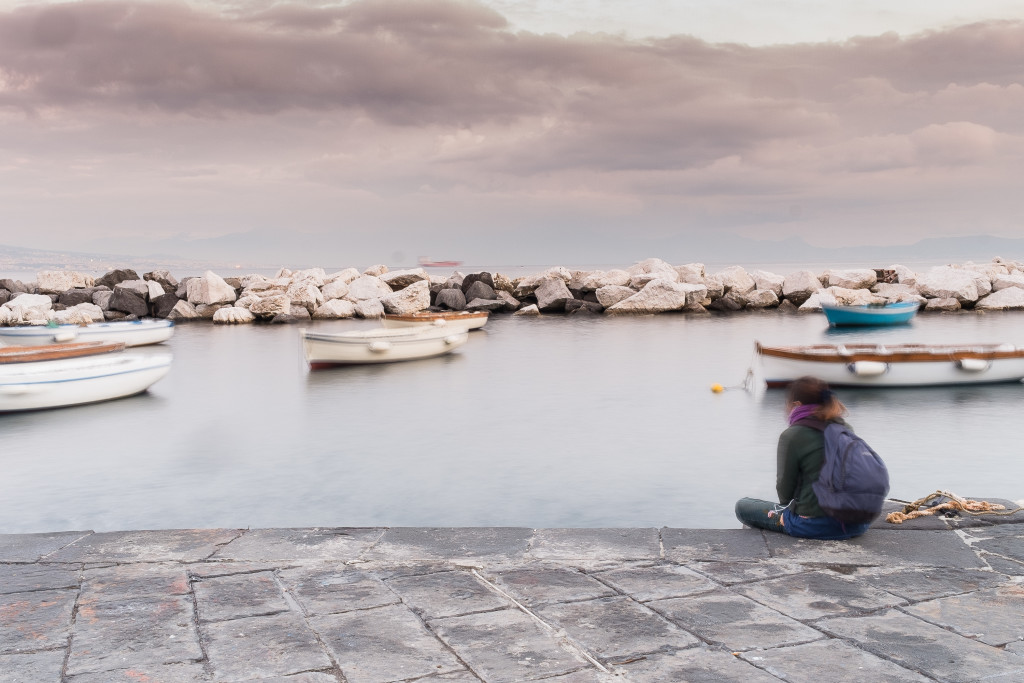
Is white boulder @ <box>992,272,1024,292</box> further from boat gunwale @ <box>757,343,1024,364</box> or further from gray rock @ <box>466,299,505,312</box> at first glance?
boat gunwale @ <box>757,343,1024,364</box>

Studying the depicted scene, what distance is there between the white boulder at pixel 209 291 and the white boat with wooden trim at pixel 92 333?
8.69 meters

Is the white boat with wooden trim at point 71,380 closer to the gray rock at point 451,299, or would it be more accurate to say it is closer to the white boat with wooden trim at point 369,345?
the white boat with wooden trim at point 369,345

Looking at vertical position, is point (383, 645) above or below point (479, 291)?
below

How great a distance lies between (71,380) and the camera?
43.7 ft

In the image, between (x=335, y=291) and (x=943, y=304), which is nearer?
(x=335, y=291)

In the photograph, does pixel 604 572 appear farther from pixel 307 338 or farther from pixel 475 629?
pixel 307 338

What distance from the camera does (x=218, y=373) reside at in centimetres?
1847

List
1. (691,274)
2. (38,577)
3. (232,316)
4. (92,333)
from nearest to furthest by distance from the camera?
(38,577) < (92,333) < (232,316) < (691,274)

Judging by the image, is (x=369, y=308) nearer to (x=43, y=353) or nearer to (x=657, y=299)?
(x=657, y=299)

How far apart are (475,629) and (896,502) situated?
134 inches

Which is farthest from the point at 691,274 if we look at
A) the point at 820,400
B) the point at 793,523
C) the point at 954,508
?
the point at 820,400

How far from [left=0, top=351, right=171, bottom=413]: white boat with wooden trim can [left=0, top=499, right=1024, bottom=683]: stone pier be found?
8744 millimetres

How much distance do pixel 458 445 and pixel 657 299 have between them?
73.0ft

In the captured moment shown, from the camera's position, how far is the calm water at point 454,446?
27.7 ft
